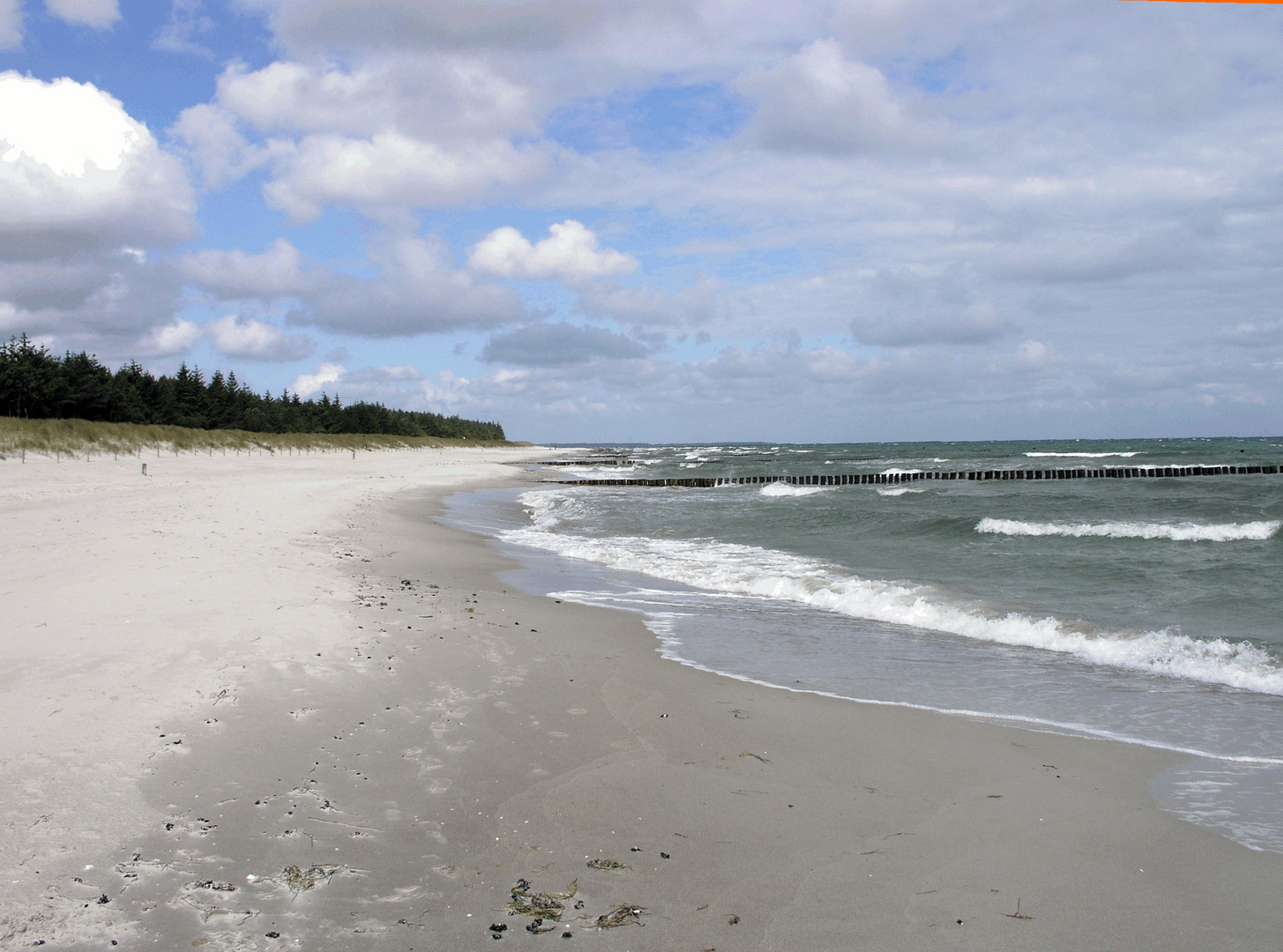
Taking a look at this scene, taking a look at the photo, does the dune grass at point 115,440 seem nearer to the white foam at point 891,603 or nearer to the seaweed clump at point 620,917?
the white foam at point 891,603

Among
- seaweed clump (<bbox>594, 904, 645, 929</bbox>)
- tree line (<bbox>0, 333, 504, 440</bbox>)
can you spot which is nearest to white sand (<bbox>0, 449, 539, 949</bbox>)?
seaweed clump (<bbox>594, 904, 645, 929</bbox>)

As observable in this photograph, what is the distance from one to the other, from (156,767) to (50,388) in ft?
186

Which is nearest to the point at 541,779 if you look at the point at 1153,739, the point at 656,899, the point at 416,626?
the point at 656,899

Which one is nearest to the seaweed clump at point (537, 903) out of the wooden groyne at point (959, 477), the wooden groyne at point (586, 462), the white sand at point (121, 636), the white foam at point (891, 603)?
the white sand at point (121, 636)

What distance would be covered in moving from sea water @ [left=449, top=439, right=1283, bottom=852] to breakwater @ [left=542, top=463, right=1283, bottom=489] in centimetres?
2022

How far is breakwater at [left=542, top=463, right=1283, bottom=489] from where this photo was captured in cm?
4325

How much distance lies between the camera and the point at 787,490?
37062 millimetres

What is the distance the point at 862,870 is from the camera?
11.0 feet

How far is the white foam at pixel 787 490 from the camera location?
34312 millimetres

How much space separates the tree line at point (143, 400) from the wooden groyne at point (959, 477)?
109 ft

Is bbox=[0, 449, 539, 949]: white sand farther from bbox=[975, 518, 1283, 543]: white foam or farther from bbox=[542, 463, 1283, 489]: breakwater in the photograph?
bbox=[542, 463, 1283, 489]: breakwater

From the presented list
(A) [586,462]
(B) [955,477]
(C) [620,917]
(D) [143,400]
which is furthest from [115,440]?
(A) [586,462]

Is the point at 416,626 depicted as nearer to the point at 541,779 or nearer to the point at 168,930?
the point at 541,779

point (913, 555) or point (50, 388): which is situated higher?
point (50, 388)
